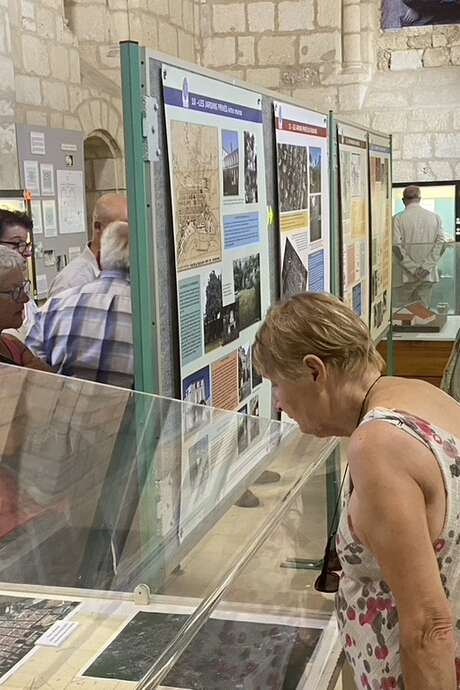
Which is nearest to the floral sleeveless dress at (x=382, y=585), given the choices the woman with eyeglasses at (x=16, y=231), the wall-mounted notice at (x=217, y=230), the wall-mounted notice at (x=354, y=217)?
the wall-mounted notice at (x=217, y=230)

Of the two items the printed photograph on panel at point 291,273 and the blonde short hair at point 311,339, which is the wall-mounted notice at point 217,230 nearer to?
the printed photograph on panel at point 291,273

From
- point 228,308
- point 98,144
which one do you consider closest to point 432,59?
point 98,144

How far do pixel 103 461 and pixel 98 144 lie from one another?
21.4ft

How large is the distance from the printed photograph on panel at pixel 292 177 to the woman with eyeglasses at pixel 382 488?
166 cm

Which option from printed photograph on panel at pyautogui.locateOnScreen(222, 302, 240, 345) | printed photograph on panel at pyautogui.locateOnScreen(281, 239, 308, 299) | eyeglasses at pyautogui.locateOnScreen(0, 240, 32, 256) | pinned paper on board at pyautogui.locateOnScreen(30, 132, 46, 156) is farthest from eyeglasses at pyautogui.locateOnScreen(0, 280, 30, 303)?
pinned paper on board at pyautogui.locateOnScreen(30, 132, 46, 156)

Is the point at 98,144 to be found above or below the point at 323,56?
below

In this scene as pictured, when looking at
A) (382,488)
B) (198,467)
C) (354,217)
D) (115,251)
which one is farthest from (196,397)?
(354,217)

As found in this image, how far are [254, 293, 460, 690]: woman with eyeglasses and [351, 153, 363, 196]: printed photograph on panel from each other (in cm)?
329

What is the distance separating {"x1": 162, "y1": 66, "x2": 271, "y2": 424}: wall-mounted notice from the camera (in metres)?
2.36

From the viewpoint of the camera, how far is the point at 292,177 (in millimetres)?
3537

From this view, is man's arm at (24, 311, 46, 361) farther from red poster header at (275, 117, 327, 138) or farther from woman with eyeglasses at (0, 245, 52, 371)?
red poster header at (275, 117, 327, 138)

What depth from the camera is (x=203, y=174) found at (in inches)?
99.0

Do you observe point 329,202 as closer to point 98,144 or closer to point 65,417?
point 65,417

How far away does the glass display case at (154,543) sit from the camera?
1.54 m
